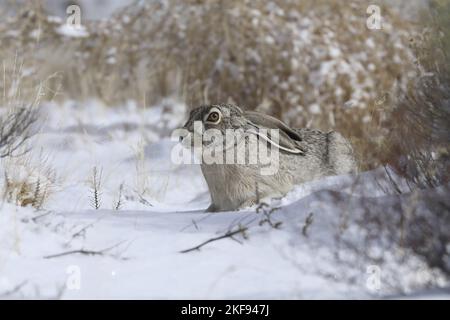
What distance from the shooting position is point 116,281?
3764mm

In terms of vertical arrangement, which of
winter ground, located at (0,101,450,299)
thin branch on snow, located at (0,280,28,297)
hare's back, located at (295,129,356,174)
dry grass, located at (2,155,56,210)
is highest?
hare's back, located at (295,129,356,174)

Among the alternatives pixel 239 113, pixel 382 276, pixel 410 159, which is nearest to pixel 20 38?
pixel 239 113

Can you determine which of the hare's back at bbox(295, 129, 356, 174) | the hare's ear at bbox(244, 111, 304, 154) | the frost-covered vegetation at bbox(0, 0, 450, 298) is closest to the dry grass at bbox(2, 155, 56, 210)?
the frost-covered vegetation at bbox(0, 0, 450, 298)

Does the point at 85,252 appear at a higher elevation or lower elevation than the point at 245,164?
lower

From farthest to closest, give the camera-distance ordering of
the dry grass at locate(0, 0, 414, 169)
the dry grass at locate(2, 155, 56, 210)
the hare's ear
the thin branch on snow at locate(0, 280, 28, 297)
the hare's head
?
the dry grass at locate(0, 0, 414, 169), the hare's ear, the hare's head, the dry grass at locate(2, 155, 56, 210), the thin branch on snow at locate(0, 280, 28, 297)

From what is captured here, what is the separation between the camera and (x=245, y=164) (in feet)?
19.0

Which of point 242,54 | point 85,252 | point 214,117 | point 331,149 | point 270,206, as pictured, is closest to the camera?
point 85,252

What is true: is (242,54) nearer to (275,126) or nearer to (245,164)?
(275,126)

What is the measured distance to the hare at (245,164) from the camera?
18.8 ft

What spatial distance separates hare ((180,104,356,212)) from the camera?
572cm

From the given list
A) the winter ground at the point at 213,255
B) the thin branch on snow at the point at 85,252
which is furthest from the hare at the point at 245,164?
the thin branch on snow at the point at 85,252

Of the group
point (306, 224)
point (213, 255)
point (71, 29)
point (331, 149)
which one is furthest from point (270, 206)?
point (71, 29)

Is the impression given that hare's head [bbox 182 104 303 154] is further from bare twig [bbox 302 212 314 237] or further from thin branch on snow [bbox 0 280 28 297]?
thin branch on snow [bbox 0 280 28 297]

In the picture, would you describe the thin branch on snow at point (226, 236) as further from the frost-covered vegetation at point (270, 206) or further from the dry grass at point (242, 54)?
the dry grass at point (242, 54)
